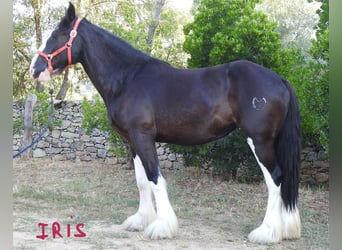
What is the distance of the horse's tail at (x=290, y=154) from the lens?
3189 mm

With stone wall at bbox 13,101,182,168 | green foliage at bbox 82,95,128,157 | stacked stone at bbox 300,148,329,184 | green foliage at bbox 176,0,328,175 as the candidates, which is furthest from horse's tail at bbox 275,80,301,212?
stone wall at bbox 13,101,182,168

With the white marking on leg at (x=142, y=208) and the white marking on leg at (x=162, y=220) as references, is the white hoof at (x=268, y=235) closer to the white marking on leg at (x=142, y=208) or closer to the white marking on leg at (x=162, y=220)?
the white marking on leg at (x=162, y=220)

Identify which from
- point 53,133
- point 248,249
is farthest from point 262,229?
point 53,133

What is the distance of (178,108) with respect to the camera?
335 cm

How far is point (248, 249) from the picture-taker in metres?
3.05

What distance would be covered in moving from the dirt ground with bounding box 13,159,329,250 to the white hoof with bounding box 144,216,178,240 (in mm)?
54

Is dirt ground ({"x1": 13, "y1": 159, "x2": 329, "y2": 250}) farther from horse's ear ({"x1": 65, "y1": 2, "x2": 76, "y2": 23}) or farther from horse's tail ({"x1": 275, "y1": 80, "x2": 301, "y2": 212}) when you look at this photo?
horse's ear ({"x1": 65, "y1": 2, "x2": 76, "y2": 23})

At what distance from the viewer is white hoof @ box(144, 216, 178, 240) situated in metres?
3.23

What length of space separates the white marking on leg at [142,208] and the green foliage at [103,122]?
9.27 ft

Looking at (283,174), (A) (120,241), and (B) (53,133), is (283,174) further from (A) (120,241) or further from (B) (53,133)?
(B) (53,133)

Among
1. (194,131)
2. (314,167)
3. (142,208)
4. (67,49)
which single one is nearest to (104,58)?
(67,49)

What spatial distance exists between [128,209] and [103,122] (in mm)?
2389

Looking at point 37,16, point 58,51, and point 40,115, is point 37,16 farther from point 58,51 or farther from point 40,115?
point 58,51

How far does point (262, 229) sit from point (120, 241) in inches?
48.4
